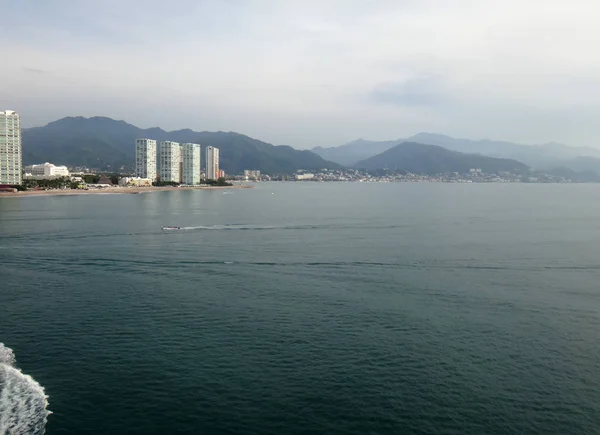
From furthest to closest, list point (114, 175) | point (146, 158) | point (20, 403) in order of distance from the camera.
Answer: point (114, 175) < point (146, 158) < point (20, 403)

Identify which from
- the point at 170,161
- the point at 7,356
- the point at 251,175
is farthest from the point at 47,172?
the point at 7,356

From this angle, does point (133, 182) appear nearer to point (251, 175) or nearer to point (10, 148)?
point (10, 148)

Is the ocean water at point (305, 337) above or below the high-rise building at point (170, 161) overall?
below

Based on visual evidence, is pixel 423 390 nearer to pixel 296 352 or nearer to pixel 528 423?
pixel 528 423

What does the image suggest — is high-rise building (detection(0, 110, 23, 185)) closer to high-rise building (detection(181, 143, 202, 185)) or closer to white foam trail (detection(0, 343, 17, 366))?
high-rise building (detection(181, 143, 202, 185))

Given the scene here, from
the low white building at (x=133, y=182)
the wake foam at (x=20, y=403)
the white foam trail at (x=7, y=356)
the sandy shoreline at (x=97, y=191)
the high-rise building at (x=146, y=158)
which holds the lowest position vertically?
the wake foam at (x=20, y=403)

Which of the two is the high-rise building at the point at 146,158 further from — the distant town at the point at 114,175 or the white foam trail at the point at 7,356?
the white foam trail at the point at 7,356

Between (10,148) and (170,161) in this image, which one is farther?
(170,161)

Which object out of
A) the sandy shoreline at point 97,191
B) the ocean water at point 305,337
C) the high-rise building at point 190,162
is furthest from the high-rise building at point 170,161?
Answer: the ocean water at point 305,337
